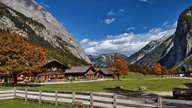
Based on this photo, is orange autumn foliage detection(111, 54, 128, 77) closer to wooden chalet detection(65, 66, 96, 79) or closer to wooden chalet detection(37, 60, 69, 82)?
wooden chalet detection(37, 60, 69, 82)

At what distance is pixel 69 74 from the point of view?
12056cm

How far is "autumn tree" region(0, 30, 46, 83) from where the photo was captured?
5509 centimetres

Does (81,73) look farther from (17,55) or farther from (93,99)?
(93,99)

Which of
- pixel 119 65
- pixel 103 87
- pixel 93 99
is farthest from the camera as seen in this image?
pixel 119 65

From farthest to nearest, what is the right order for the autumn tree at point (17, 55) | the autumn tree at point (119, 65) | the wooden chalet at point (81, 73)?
the wooden chalet at point (81, 73) < the autumn tree at point (119, 65) < the autumn tree at point (17, 55)

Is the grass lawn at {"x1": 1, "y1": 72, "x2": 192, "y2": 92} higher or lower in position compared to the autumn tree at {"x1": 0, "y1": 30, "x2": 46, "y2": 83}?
lower

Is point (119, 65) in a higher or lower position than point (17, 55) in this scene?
lower

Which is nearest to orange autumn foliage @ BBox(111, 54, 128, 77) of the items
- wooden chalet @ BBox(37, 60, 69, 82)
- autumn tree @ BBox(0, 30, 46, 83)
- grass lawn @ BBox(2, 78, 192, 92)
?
wooden chalet @ BBox(37, 60, 69, 82)

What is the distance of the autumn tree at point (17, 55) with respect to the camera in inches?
2169

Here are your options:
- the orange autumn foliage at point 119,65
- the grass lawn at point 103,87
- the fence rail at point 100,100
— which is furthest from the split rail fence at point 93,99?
the orange autumn foliage at point 119,65

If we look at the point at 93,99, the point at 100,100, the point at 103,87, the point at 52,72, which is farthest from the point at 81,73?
the point at 100,100

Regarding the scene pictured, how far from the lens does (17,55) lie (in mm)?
56000

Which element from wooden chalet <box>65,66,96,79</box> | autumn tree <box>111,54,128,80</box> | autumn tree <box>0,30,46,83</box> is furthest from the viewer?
wooden chalet <box>65,66,96,79</box>

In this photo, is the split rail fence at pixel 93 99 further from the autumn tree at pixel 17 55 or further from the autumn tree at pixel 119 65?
the autumn tree at pixel 119 65
